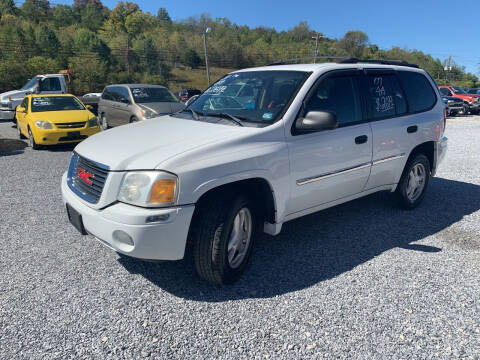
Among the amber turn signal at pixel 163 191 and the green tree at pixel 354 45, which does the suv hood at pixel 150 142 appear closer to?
the amber turn signal at pixel 163 191

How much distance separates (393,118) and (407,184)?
1008 millimetres

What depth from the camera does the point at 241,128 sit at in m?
3.17

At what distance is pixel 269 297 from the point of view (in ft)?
9.70

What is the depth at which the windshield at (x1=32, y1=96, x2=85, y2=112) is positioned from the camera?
9.77 m

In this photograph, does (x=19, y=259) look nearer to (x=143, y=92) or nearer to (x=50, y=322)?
(x=50, y=322)

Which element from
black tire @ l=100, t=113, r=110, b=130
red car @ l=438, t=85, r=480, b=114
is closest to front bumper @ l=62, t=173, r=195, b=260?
black tire @ l=100, t=113, r=110, b=130

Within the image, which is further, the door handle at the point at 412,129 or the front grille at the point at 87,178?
the door handle at the point at 412,129

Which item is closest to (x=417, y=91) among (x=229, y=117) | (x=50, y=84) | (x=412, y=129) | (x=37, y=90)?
(x=412, y=129)

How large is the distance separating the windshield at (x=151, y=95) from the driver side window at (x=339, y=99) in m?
8.30

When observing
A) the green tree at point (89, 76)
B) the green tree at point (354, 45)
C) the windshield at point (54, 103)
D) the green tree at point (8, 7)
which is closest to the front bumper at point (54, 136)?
the windshield at point (54, 103)

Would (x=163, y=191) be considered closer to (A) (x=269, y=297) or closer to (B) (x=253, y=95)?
(A) (x=269, y=297)

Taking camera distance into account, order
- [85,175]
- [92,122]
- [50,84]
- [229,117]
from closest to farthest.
Answer: [85,175]
[229,117]
[92,122]
[50,84]

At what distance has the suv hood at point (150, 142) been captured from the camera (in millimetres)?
2721

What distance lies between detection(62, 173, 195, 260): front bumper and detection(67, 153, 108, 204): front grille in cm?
19
